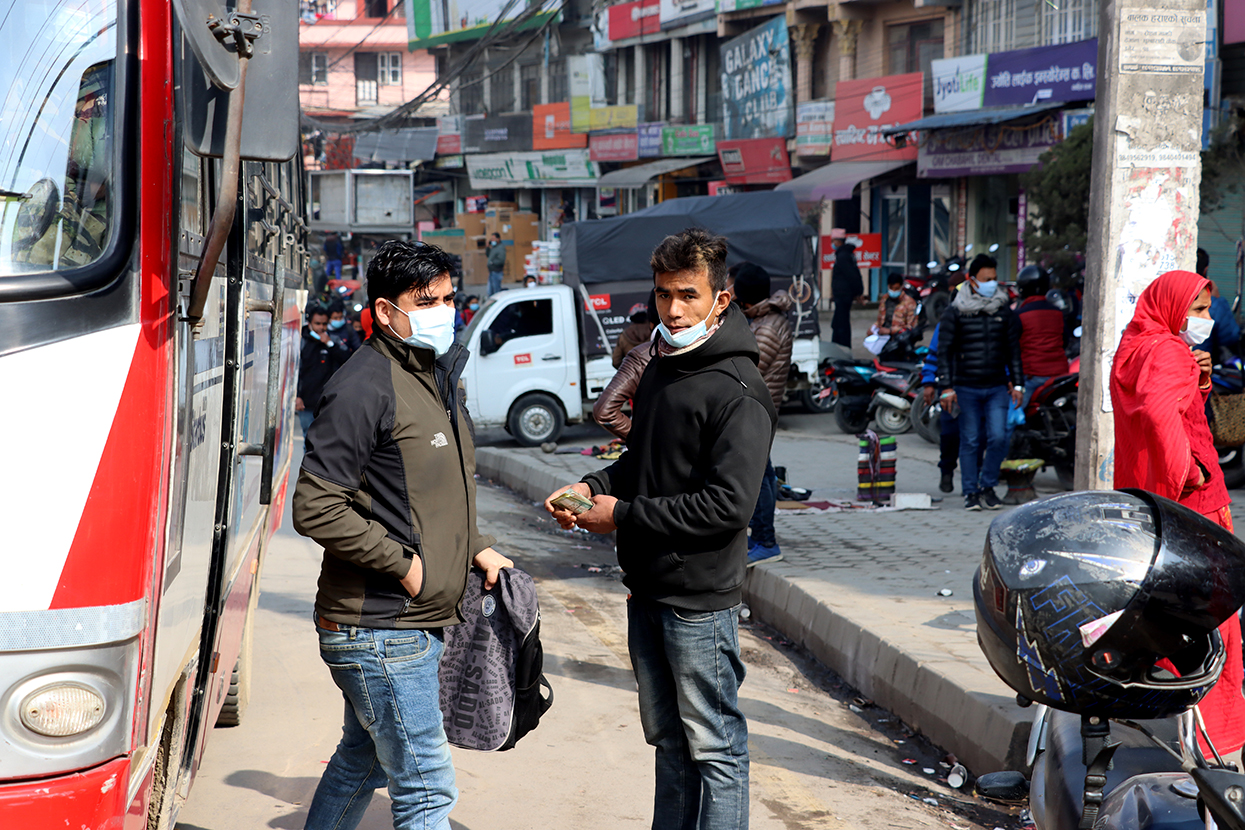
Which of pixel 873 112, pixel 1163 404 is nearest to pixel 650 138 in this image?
pixel 873 112

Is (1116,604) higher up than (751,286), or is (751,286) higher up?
(751,286)

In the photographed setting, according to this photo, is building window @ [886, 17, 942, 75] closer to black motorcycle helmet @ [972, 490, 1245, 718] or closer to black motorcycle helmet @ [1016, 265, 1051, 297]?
black motorcycle helmet @ [1016, 265, 1051, 297]

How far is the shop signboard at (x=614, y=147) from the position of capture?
37.9m

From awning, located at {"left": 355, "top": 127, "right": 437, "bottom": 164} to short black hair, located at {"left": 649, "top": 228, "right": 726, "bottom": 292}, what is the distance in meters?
48.5

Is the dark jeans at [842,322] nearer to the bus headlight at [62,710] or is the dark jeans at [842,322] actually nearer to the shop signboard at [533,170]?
the bus headlight at [62,710]

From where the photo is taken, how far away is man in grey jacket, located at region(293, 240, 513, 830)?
2.82 meters

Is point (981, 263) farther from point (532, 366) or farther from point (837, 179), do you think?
point (837, 179)

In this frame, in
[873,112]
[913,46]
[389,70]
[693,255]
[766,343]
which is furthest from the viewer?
[389,70]

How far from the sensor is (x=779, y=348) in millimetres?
7309

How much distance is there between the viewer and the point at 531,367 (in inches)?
566

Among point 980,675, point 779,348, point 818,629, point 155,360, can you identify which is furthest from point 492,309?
point 155,360

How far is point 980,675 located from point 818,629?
138 cm

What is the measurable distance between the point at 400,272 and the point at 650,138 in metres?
35.1

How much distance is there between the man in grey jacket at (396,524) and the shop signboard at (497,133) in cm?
4269
